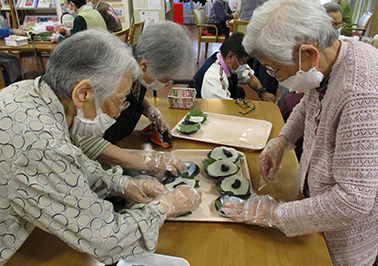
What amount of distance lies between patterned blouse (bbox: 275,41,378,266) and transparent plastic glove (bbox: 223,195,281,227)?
42mm

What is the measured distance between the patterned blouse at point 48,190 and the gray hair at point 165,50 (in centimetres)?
58

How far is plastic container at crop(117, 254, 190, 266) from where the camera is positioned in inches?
30.7

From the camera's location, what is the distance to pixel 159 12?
5109 mm

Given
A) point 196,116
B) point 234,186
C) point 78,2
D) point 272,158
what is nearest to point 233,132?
point 196,116

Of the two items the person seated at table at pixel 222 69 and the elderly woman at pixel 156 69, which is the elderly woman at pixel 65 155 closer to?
the elderly woman at pixel 156 69

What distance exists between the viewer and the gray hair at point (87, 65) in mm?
720

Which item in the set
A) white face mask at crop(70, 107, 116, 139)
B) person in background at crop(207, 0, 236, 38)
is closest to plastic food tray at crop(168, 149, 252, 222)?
white face mask at crop(70, 107, 116, 139)

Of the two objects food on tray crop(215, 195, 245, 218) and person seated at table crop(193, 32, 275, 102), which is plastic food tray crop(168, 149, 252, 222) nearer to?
food on tray crop(215, 195, 245, 218)

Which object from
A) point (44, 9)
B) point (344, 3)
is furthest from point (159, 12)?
point (344, 3)

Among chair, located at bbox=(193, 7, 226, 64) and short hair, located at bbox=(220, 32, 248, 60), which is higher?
short hair, located at bbox=(220, 32, 248, 60)

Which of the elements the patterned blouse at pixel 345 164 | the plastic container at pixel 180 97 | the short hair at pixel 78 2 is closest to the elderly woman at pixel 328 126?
the patterned blouse at pixel 345 164

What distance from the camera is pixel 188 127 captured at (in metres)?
1.58

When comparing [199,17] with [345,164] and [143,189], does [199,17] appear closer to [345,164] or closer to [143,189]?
[143,189]

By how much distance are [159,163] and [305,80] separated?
2.33 feet
